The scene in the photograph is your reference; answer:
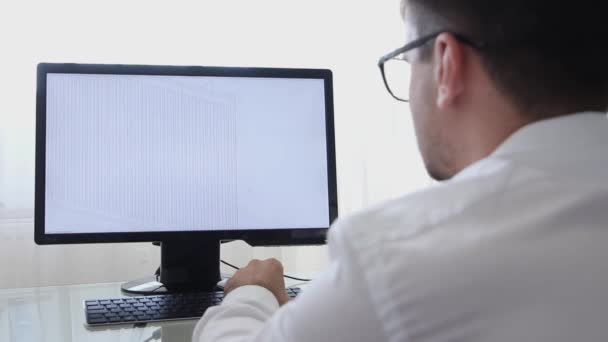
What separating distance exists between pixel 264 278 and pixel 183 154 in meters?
0.42

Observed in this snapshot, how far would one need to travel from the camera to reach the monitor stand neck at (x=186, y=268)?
131 cm

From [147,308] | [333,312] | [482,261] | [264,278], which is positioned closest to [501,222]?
[482,261]

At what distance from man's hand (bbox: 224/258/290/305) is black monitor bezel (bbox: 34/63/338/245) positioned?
1.01 ft

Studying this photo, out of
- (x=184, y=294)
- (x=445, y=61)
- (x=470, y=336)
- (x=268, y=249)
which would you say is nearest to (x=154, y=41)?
(x=268, y=249)

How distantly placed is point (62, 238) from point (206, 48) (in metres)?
1.04

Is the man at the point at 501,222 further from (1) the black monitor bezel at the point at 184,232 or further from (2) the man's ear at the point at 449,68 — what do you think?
(1) the black monitor bezel at the point at 184,232

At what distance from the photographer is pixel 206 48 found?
6.97 feet

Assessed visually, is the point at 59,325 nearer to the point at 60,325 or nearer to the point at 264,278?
the point at 60,325

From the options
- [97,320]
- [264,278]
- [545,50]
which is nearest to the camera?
[545,50]

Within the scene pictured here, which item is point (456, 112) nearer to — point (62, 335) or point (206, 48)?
point (62, 335)

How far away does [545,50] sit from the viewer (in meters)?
0.65

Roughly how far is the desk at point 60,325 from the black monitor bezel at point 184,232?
126 mm

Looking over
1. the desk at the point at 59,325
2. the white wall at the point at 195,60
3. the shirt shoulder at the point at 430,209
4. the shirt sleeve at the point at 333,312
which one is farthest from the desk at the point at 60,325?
the white wall at the point at 195,60

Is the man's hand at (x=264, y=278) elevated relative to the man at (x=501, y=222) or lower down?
lower down
